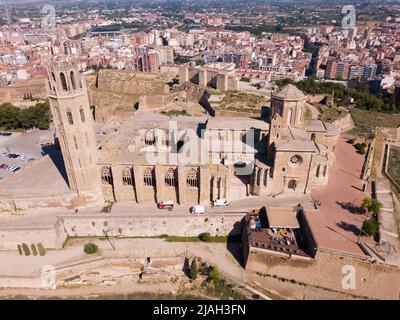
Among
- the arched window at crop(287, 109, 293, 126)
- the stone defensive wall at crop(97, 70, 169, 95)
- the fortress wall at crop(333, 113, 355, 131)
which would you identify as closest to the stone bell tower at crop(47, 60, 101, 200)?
the arched window at crop(287, 109, 293, 126)

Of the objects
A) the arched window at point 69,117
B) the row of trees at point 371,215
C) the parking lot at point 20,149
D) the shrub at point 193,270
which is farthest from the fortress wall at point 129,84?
the row of trees at point 371,215

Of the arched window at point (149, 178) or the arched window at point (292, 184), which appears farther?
the arched window at point (292, 184)

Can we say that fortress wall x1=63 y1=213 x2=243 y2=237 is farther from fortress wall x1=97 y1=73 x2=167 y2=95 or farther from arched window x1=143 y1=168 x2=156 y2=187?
fortress wall x1=97 y1=73 x2=167 y2=95

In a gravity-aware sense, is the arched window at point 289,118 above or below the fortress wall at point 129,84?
above

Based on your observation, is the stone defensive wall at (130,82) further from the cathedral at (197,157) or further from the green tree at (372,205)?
the green tree at (372,205)

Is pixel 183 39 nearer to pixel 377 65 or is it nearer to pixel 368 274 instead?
pixel 377 65

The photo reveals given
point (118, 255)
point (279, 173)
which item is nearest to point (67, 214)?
point (118, 255)
